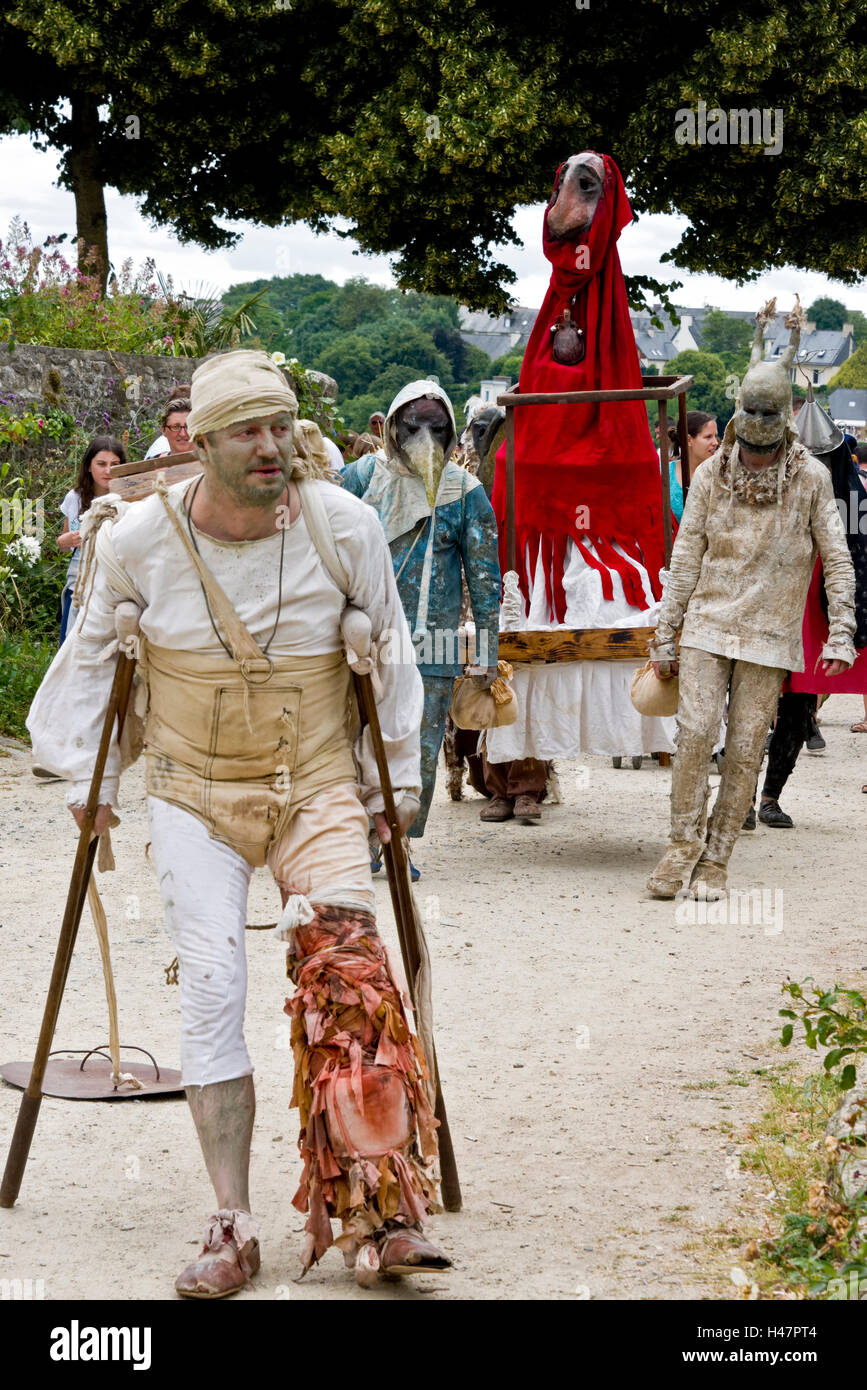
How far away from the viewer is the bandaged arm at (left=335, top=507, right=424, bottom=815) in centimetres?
407

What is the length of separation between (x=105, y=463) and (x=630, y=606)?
127 inches

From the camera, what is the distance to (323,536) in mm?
4023

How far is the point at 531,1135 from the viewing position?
484 centimetres

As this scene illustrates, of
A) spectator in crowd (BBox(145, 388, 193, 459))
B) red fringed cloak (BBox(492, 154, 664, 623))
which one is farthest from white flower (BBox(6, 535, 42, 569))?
red fringed cloak (BBox(492, 154, 664, 623))

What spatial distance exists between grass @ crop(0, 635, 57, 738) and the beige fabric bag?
4.93 metres

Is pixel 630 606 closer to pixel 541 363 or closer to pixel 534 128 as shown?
pixel 541 363

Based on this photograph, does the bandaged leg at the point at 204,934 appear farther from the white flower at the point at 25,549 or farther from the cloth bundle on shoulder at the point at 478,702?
the white flower at the point at 25,549

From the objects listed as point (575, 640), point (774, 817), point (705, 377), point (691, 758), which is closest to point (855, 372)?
point (705, 377)

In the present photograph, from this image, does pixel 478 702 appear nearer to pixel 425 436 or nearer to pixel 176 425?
pixel 425 436

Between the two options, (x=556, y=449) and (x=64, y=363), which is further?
(x=64, y=363)

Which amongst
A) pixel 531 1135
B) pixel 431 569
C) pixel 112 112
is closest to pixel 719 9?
Answer: pixel 112 112

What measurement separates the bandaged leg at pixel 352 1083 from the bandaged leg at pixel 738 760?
4.14 m

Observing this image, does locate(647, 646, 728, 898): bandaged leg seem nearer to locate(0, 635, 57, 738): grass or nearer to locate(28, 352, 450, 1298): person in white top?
locate(28, 352, 450, 1298): person in white top

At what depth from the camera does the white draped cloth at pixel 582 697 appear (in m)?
8.86
